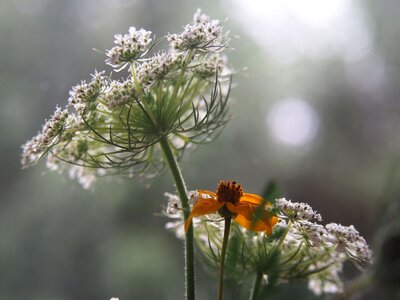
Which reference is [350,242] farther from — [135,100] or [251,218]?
[135,100]

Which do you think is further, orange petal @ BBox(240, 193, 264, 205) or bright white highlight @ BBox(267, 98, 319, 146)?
bright white highlight @ BBox(267, 98, 319, 146)

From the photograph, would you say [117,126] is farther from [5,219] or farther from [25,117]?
[5,219]

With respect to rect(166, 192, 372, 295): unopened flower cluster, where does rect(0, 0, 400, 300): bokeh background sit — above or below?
above

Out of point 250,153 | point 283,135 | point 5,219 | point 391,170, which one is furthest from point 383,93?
point 391,170

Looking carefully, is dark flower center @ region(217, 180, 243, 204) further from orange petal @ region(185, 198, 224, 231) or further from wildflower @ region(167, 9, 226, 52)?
wildflower @ region(167, 9, 226, 52)

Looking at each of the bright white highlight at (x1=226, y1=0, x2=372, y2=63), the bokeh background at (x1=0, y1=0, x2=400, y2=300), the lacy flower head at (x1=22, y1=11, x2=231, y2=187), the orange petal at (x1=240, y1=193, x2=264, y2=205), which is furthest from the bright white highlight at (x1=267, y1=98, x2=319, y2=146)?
the orange petal at (x1=240, y1=193, x2=264, y2=205)
